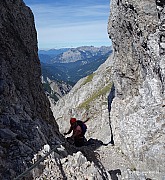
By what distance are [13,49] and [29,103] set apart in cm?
470

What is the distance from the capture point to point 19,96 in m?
20.6

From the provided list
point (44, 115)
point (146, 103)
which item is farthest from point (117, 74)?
point (44, 115)

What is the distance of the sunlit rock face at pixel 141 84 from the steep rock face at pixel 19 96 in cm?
673

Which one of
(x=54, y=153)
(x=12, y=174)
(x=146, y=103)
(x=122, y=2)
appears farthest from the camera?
(x=122, y=2)

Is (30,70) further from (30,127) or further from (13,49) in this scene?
(30,127)

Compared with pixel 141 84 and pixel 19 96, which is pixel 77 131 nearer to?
pixel 141 84

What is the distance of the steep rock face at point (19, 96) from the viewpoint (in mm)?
15413

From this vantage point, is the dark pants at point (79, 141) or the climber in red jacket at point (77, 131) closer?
the climber in red jacket at point (77, 131)

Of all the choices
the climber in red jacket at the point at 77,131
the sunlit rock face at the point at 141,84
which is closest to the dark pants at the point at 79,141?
the climber in red jacket at the point at 77,131

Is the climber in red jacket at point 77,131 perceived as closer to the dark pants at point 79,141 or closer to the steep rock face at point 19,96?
the dark pants at point 79,141

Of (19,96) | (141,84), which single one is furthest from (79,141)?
(19,96)

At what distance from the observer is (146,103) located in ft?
77.0

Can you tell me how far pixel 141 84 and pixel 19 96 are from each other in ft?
37.6

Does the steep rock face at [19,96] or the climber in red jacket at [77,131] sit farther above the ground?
the steep rock face at [19,96]
